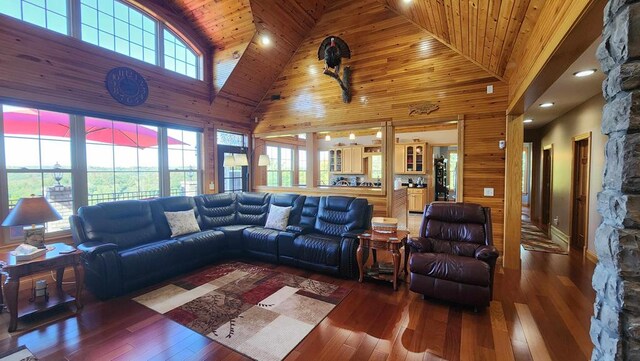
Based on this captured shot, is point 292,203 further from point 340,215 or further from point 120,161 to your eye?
point 120,161

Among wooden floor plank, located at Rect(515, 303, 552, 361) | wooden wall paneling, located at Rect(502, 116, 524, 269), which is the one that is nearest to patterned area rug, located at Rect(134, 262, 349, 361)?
wooden floor plank, located at Rect(515, 303, 552, 361)

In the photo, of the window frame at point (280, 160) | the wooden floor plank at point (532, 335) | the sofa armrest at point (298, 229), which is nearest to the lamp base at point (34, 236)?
the sofa armrest at point (298, 229)

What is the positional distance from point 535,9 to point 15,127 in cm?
549

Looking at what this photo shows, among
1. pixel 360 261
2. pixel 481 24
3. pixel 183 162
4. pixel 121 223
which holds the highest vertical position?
pixel 481 24

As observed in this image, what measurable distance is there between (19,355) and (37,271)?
29.4 inches

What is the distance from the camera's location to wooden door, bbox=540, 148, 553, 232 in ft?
21.3

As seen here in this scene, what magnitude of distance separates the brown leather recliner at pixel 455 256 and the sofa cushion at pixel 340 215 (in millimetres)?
908

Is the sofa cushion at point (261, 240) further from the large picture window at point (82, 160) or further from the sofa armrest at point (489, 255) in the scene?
the sofa armrest at point (489, 255)

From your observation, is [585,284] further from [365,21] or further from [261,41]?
[261,41]

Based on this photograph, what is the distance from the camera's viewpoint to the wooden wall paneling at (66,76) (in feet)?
10.2

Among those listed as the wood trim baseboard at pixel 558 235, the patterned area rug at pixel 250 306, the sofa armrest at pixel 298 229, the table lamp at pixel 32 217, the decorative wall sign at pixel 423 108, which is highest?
the decorative wall sign at pixel 423 108

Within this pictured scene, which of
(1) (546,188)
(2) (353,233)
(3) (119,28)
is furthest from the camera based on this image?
(1) (546,188)

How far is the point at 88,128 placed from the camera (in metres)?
3.85

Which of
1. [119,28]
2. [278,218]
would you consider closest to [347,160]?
[278,218]
